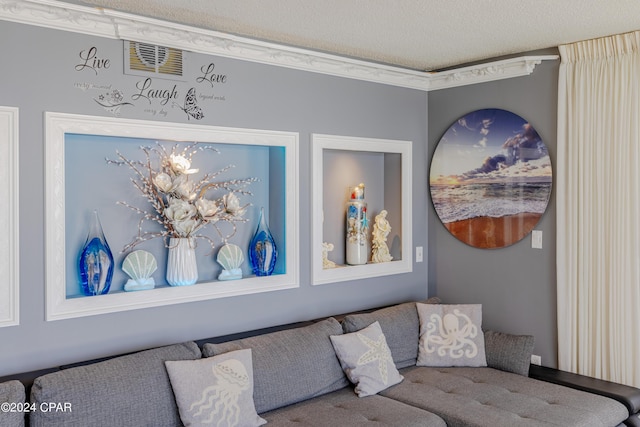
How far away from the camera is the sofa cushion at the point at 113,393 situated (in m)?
2.25

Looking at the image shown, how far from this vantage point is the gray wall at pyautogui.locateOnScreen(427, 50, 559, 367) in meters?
3.57

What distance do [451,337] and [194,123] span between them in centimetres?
204

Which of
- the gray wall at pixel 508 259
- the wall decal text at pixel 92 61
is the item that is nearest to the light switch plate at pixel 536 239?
the gray wall at pixel 508 259

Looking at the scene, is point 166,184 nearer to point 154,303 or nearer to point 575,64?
point 154,303

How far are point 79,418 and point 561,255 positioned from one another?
9.17 ft

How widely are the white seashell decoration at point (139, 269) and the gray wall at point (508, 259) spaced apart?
2192 millimetres

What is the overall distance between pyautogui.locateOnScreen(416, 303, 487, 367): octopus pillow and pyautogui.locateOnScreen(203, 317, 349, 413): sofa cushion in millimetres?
658

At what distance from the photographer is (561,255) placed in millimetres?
3465

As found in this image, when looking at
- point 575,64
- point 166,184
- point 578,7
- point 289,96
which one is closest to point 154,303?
point 166,184

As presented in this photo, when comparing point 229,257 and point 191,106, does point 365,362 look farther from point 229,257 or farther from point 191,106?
point 191,106

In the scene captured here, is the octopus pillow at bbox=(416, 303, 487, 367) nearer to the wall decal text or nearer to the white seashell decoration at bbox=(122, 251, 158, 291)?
the white seashell decoration at bbox=(122, 251, 158, 291)

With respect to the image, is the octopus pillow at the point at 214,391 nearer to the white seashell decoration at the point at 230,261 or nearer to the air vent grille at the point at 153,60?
the white seashell decoration at the point at 230,261

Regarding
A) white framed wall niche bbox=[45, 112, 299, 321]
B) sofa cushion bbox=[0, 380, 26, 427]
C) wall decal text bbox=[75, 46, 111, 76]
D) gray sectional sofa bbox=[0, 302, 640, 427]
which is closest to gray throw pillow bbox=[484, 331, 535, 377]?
gray sectional sofa bbox=[0, 302, 640, 427]

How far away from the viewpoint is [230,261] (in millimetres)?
3244
